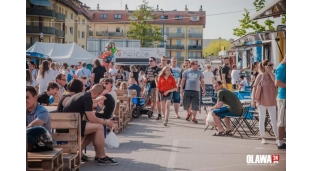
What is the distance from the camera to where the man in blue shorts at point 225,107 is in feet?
34.3

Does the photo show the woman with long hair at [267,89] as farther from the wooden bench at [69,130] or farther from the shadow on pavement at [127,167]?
the wooden bench at [69,130]

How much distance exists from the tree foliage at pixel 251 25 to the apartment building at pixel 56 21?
2005mm

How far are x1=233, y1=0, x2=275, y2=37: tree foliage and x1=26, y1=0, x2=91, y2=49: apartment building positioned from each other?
2.00 m

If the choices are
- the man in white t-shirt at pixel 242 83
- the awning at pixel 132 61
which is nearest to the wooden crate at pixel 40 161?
the man in white t-shirt at pixel 242 83

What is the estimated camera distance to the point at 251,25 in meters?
9.48

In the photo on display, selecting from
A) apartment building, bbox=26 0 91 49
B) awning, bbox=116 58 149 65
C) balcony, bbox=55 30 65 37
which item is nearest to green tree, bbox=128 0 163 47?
apartment building, bbox=26 0 91 49

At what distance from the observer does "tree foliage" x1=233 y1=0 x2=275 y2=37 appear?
24.4 ft

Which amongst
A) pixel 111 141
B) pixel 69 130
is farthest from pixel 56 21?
pixel 69 130

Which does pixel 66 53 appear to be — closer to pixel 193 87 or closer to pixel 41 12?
pixel 193 87

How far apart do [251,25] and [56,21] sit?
9.87 ft

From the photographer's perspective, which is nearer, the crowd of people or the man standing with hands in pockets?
the crowd of people

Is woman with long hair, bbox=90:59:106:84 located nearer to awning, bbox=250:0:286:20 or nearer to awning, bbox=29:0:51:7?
awning, bbox=250:0:286:20
